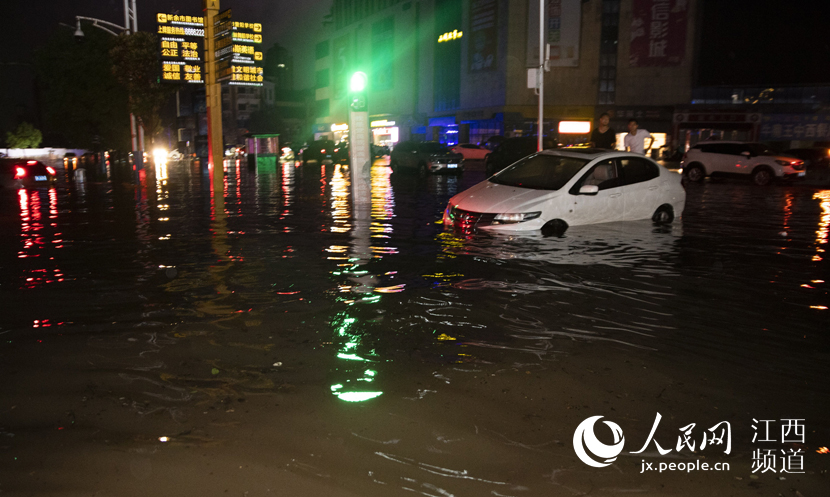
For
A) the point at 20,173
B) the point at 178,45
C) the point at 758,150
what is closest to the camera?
the point at 20,173

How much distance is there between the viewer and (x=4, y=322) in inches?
224

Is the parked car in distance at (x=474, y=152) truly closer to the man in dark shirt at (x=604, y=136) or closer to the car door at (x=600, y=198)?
the man in dark shirt at (x=604, y=136)

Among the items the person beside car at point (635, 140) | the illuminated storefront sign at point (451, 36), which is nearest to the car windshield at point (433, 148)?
the person beside car at point (635, 140)

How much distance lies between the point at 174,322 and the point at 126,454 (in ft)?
8.28

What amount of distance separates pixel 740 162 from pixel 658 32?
39167mm

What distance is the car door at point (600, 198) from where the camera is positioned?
10086 millimetres

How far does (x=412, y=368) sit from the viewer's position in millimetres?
4488

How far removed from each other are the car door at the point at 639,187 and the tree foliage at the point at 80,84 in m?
53.6

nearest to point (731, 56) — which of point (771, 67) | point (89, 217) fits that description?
point (771, 67)

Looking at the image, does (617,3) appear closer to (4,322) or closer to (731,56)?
(731,56)

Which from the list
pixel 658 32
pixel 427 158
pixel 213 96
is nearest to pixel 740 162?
pixel 427 158

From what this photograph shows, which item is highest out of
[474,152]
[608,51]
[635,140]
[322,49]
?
[322,49]

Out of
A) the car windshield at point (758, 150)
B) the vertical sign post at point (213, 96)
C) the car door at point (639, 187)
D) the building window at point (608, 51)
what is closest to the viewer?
the car door at point (639, 187)

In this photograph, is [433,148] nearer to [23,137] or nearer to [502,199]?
[502,199]
